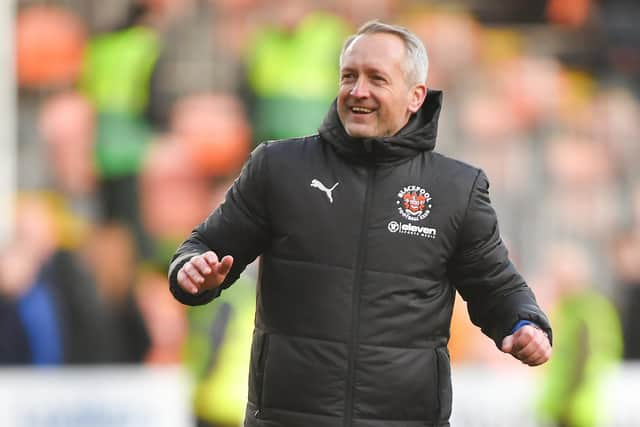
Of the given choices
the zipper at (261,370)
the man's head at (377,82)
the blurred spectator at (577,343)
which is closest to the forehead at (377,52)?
the man's head at (377,82)

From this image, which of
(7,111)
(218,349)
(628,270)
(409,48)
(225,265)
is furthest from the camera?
(628,270)

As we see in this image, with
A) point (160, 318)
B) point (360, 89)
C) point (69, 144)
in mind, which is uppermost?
point (360, 89)

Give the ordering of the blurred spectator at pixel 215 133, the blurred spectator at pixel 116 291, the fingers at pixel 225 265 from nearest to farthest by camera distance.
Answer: the fingers at pixel 225 265 < the blurred spectator at pixel 116 291 < the blurred spectator at pixel 215 133

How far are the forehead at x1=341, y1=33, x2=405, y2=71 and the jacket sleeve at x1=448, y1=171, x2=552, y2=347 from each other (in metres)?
0.37

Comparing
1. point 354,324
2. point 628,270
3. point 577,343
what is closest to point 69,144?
point 577,343

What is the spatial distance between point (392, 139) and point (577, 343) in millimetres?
4598

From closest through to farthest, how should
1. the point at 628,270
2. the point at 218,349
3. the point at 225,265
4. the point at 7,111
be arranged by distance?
the point at 225,265, the point at 7,111, the point at 218,349, the point at 628,270

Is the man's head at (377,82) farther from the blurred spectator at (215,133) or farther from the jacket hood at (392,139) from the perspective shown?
the blurred spectator at (215,133)

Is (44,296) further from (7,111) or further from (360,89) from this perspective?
(360,89)

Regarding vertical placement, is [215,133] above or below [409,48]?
below

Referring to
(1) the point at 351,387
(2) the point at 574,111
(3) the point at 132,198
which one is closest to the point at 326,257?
(1) the point at 351,387

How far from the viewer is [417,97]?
357cm

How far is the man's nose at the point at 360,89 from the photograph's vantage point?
3461 mm

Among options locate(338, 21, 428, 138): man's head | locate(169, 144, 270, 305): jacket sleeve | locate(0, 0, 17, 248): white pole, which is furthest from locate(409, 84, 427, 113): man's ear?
locate(0, 0, 17, 248): white pole
